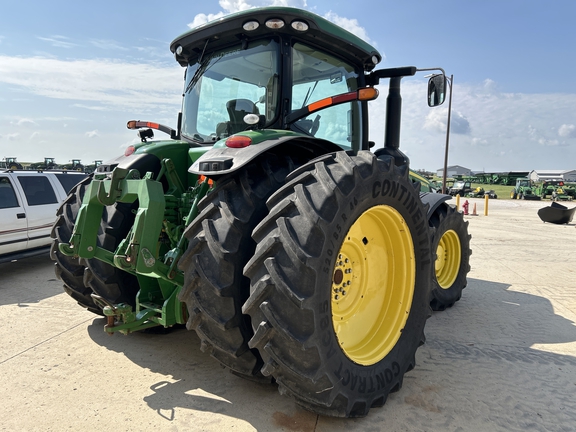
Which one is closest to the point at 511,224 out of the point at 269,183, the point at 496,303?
the point at 496,303

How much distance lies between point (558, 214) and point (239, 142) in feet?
46.6

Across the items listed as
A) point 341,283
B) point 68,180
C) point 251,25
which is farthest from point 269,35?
point 68,180

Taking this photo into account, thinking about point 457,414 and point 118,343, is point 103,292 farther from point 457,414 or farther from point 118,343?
Result: point 457,414

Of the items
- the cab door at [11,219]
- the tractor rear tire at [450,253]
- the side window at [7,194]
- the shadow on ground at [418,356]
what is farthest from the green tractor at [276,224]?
the side window at [7,194]

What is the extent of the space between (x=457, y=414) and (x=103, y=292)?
8.46ft

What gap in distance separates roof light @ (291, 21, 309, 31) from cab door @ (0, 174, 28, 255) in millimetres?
5521

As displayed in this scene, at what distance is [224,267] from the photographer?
7.18 ft

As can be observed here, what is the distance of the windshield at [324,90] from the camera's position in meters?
3.04

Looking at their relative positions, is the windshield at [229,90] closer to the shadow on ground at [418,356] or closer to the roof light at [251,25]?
the roof light at [251,25]

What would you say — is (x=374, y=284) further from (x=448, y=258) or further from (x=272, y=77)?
(x=448, y=258)

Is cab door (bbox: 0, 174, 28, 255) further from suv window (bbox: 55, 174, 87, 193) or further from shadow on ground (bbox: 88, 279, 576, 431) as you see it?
shadow on ground (bbox: 88, 279, 576, 431)

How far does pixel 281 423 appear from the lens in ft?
7.54

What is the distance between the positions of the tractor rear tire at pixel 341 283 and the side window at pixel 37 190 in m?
6.04

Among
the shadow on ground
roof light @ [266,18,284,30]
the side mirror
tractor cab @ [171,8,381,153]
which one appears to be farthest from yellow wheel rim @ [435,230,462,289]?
roof light @ [266,18,284,30]
